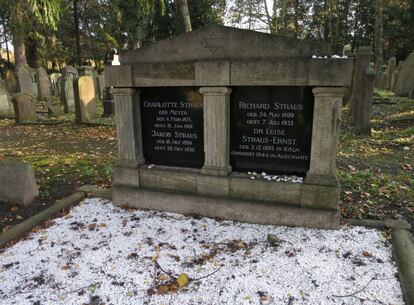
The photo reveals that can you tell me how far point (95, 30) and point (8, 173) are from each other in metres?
30.4

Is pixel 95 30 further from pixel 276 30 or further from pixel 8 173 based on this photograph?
pixel 8 173

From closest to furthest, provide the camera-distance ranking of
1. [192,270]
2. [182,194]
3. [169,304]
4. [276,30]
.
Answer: [169,304]
[192,270]
[182,194]
[276,30]

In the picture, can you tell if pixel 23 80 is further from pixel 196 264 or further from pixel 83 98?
pixel 196 264

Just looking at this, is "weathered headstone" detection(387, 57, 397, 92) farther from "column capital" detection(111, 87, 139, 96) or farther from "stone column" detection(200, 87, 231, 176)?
"column capital" detection(111, 87, 139, 96)

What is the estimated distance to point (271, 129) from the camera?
3609 mm

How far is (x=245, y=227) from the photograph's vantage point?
364 cm

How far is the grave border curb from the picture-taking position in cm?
344

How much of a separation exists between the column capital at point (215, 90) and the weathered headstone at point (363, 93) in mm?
5788

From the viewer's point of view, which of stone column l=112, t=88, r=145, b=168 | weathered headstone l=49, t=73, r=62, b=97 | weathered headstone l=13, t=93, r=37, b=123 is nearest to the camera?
stone column l=112, t=88, r=145, b=168

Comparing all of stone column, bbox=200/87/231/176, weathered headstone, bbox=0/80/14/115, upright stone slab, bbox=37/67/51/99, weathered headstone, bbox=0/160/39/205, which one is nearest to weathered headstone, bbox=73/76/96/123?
weathered headstone, bbox=0/80/14/115

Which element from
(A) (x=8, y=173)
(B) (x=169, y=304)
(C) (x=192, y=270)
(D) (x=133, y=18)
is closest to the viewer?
(B) (x=169, y=304)

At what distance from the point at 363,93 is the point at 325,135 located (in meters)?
5.69

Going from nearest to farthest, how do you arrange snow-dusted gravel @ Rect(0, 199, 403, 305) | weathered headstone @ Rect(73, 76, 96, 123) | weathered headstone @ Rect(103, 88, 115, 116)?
snow-dusted gravel @ Rect(0, 199, 403, 305) → weathered headstone @ Rect(73, 76, 96, 123) → weathered headstone @ Rect(103, 88, 115, 116)

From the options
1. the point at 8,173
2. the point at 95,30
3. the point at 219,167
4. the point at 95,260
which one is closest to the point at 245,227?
the point at 219,167
